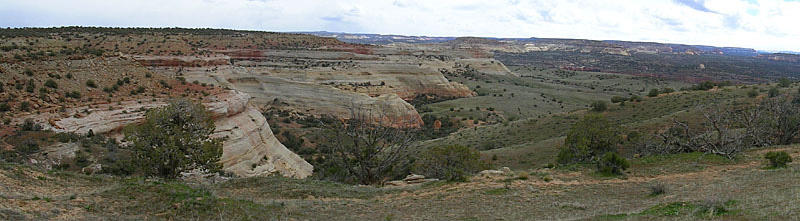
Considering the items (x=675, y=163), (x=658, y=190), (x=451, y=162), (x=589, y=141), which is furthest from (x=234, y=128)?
(x=675, y=163)

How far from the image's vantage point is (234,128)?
750 inches

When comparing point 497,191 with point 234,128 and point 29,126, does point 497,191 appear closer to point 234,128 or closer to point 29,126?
point 234,128

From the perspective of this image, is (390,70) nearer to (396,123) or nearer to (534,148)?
(396,123)

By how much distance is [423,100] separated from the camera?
51688mm

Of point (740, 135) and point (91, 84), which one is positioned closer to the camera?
point (740, 135)

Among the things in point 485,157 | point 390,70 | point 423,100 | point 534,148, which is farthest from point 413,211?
point 390,70

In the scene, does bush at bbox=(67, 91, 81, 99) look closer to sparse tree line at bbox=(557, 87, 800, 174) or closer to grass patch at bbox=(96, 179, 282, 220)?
grass patch at bbox=(96, 179, 282, 220)

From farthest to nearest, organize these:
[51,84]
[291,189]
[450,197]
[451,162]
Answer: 1. [451,162]
2. [51,84]
3. [291,189]
4. [450,197]

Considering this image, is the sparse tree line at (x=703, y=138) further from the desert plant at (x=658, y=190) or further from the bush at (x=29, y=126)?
the bush at (x=29, y=126)

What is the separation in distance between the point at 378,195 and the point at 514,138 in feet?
59.5

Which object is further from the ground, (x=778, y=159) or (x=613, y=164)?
(x=778, y=159)

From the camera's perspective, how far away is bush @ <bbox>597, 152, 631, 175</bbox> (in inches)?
578

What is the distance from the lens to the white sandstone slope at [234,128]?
16.0m

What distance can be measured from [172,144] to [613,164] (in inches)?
534
